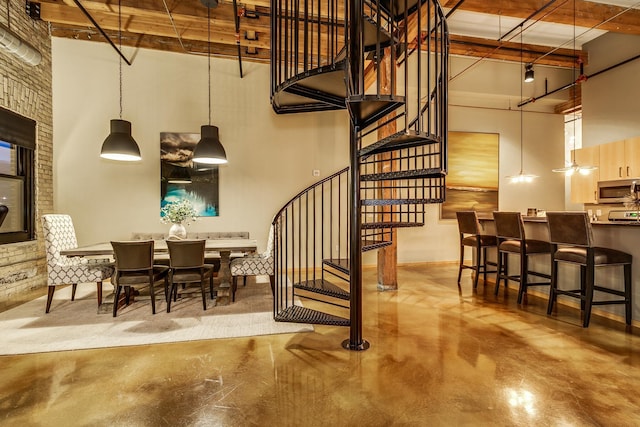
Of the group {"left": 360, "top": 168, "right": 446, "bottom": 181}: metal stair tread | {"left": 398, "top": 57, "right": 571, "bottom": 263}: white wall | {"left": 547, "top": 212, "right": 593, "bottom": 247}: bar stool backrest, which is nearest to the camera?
{"left": 360, "top": 168, "right": 446, "bottom": 181}: metal stair tread

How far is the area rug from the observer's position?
119 inches

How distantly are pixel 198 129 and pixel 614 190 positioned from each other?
7719 millimetres

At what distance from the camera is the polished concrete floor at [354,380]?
1955mm

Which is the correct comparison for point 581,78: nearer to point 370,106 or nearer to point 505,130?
point 505,130

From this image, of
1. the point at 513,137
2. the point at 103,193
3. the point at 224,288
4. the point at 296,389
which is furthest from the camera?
the point at 513,137

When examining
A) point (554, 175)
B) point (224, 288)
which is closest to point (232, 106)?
point (224, 288)

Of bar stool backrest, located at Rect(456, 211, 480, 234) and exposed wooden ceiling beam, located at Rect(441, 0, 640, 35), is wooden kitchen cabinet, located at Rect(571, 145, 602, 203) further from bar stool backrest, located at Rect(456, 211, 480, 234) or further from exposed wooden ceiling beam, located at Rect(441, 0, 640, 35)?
bar stool backrest, located at Rect(456, 211, 480, 234)

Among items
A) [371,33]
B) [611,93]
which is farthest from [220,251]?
[611,93]

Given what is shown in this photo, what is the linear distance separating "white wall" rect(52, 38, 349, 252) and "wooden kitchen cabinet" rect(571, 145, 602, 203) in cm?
480

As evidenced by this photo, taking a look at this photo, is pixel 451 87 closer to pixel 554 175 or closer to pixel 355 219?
pixel 554 175

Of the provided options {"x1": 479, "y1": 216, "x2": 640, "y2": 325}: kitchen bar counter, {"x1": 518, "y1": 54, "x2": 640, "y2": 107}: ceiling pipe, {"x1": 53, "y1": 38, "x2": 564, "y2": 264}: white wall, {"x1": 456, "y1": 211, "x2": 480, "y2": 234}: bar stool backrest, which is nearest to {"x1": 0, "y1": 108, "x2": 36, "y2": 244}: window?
{"x1": 53, "y1": 38, "x2": 564, "y2": 264}: white wall

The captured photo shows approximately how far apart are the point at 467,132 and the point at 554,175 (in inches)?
96.7

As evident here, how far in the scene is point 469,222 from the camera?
5.19 metres

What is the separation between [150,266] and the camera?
145 inches
